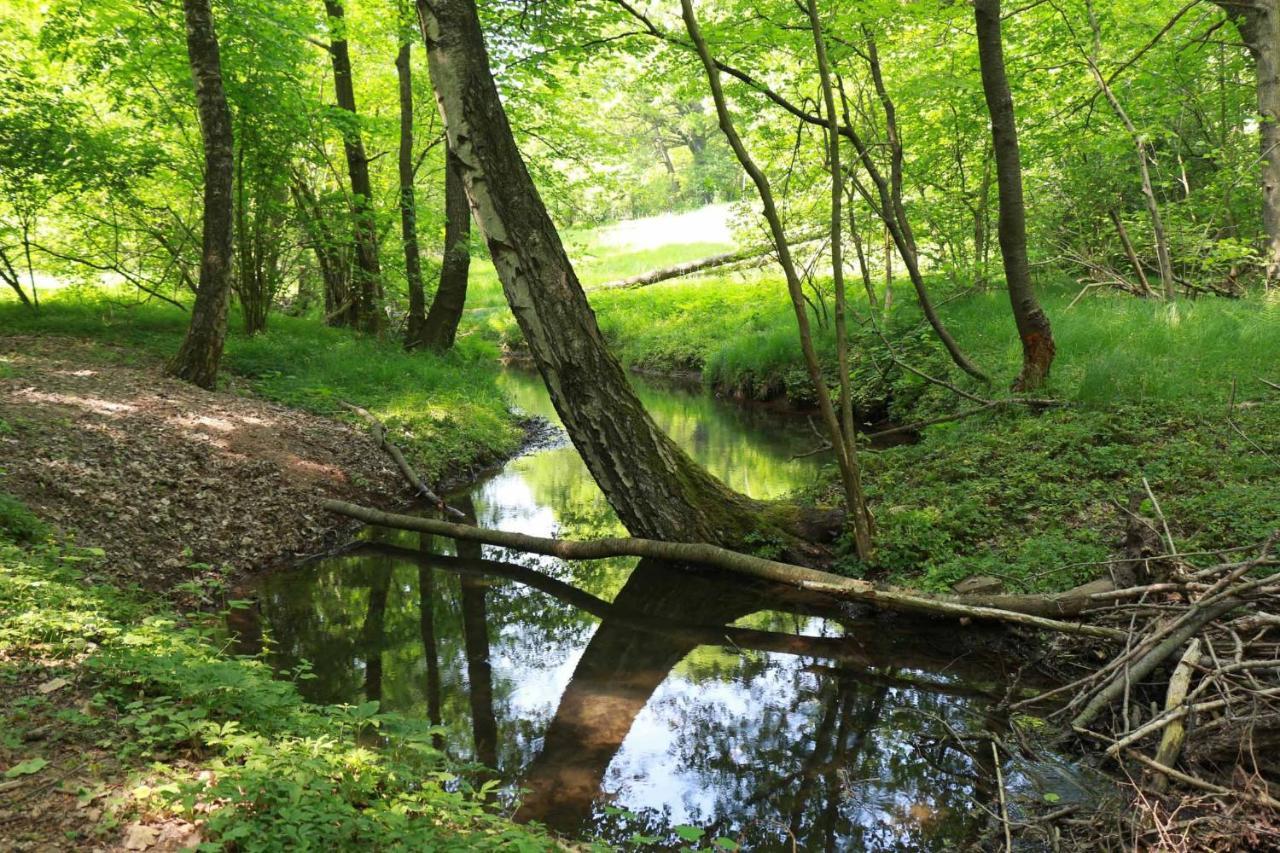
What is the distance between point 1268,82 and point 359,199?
12.1 meters

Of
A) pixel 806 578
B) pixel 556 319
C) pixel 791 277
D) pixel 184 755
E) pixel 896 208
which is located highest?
pixel 896 208

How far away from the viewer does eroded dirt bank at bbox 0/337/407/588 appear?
19.6 feet

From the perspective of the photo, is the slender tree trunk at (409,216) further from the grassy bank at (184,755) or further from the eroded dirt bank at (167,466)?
the grassy bank at (184,755)

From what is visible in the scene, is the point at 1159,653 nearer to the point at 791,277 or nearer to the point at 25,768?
the point at 791,277

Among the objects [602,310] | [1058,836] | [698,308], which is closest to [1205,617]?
[1058,836]

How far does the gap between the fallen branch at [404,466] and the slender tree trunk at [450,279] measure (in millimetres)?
4253

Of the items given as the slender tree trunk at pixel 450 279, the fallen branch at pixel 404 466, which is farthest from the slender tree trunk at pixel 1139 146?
the slender tree trunk at pixel 450 279

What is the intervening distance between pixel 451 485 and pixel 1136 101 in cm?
1063

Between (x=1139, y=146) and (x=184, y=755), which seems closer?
(x=184, y=755)

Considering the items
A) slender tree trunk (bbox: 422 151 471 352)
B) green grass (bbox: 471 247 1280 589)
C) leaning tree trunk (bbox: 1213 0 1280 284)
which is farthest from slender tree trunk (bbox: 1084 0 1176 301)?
slender tree trunk (bbox: 422 151 471 352)

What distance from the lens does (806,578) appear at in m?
5.53

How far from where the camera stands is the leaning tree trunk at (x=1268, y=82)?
355 inches

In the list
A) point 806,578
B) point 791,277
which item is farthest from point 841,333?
point 806,578

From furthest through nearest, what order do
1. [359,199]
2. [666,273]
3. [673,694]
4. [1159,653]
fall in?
[666,273] → [359,199] → [673,694] → [1159,653]
